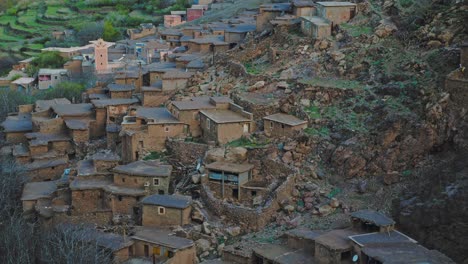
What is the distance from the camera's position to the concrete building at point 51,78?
3594 centimetres

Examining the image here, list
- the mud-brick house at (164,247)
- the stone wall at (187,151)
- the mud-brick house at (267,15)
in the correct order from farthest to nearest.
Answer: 1. the mud-brick house at (267,15)
2. the stone wall at (187,151)
3. the mud-brick house at (164,247)

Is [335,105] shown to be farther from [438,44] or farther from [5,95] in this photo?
[5,95]

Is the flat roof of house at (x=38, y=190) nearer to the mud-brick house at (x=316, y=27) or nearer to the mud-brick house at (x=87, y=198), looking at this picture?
the mud-brick house at (x=87, y=198)

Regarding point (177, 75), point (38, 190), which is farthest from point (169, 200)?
point (177, 75)

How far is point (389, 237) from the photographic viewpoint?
1641 cm

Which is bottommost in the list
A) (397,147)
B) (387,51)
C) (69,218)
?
(69,218)

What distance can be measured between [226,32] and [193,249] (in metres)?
14.1

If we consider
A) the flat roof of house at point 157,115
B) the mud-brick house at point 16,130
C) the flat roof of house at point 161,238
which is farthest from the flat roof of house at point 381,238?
the mud-brick house at point 16,130

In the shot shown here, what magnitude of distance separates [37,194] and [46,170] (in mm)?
2101

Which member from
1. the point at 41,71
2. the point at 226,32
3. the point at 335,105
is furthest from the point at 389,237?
the point at 41,71

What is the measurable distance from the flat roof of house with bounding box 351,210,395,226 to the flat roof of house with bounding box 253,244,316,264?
1.44m

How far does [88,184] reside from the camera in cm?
2134

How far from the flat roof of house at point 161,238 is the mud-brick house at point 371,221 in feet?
13.2

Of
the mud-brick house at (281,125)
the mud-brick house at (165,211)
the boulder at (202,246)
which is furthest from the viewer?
the mud-brick house at (281,125)
